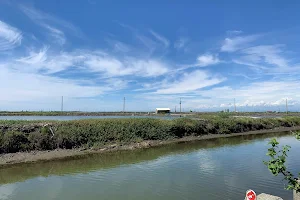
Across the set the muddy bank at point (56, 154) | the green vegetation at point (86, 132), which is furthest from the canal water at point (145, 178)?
the green vegetation at point (86, 132)

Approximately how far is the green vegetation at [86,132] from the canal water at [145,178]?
2.88 meters

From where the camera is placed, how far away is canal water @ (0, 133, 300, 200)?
31.4 ft

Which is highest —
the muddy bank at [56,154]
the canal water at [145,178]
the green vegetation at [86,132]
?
the green vegetation at [86,132]

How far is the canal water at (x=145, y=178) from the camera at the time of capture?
9.59 meters

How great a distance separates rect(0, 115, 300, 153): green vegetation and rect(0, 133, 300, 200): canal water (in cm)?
288

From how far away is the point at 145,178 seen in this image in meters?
11.7

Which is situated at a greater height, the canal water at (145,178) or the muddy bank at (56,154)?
the muddy bank at (56,154)

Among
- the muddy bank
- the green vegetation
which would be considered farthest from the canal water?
the green vegetation

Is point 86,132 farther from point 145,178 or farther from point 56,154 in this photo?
point 145,178

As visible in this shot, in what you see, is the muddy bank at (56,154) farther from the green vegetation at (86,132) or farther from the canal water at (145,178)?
the canal water at (145,178)

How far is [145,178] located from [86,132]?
981cm

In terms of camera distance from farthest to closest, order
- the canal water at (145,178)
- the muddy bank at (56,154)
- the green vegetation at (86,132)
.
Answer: the green vegetation at (86,132) → the muddy bank at (56,154) → the canal water at (145,178)

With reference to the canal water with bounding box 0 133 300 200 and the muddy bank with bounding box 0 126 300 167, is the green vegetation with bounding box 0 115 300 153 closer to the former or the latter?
the muddy bank with bounding box 0 126 300 167

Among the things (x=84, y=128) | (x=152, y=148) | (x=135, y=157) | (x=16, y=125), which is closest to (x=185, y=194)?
(x=135, y=157)
